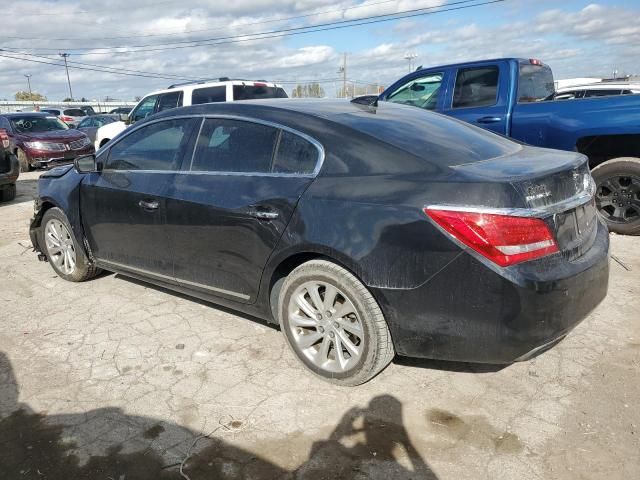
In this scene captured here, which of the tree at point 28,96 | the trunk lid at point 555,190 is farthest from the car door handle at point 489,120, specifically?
the tree at point 28,96

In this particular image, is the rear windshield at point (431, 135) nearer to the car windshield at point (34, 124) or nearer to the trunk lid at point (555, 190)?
the trunk lid at point (555, 190)

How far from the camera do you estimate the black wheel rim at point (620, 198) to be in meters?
5.72

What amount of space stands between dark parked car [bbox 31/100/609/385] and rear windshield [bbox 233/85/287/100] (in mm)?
7029

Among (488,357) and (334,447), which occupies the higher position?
(488,357)

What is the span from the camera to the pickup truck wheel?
223 inches

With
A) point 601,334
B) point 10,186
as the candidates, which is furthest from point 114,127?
point 601,334

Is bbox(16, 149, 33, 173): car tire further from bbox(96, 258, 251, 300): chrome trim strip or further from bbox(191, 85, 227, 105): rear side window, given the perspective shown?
bbox(96, 258, 251, 300): chrome trim strip

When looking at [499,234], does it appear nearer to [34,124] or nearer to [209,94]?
Answer: [209,94]

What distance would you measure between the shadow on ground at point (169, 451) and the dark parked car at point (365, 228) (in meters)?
0.39

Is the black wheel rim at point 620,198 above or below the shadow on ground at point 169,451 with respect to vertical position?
above

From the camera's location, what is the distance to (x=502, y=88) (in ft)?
20.7

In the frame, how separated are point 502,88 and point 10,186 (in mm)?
8315

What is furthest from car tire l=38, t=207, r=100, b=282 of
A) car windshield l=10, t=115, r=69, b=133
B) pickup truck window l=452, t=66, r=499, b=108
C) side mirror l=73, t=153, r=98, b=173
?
car windshield l=10, t=115, r=69, b=133

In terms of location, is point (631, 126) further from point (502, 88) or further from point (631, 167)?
point (502, 88)
